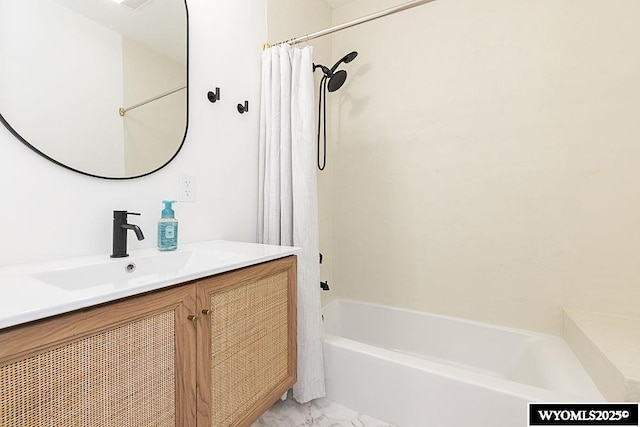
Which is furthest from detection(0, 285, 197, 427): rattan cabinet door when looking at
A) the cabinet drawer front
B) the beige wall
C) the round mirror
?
the beige wall

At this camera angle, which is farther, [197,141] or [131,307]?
[197,141]

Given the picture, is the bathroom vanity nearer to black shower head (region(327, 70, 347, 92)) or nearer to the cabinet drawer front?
the cabinet drawer front

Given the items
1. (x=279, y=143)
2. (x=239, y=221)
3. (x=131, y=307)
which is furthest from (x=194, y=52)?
(x=131, y=307)

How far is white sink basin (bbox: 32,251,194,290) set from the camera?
2.51 feet

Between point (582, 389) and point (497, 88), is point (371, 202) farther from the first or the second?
point (582, 389)

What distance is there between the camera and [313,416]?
136cm

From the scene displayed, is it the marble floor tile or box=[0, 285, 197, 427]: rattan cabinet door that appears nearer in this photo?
box=[0, 285, 197, 427]: rattan cabinet door

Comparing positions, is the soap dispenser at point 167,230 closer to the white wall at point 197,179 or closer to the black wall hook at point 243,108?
the white wall at point 197,179

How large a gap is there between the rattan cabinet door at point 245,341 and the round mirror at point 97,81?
0.61 m

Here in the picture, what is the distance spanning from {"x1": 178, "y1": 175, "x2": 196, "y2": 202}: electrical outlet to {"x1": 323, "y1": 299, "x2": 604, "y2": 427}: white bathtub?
975 mm

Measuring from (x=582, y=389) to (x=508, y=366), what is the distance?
57cm

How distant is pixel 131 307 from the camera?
647 millimetres

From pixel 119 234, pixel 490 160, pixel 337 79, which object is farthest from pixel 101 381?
pixel 490 160

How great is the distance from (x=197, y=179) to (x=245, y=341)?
74 centimetres
